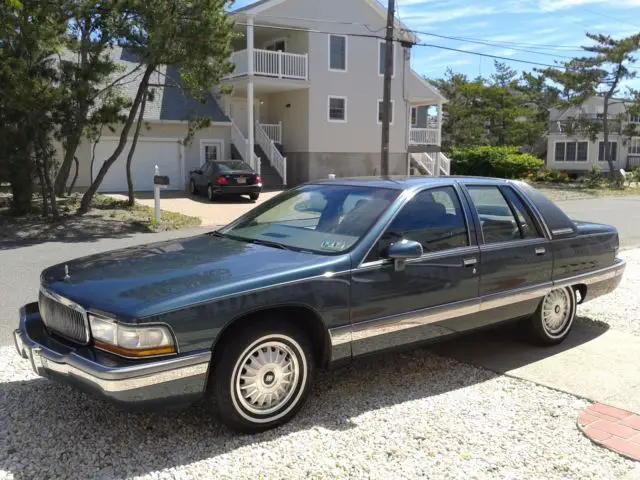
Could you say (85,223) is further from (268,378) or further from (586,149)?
(586,149)

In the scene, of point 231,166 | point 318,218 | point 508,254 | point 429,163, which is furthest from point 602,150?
point 318,218

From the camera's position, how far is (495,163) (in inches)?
1390

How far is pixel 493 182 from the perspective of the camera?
5.24 m

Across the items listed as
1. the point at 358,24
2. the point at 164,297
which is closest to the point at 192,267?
the point at 164,297

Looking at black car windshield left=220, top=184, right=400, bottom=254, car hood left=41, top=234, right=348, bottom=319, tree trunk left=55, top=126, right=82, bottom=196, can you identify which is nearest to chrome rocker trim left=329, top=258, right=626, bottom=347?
car hood left=41, top=234, right=348, bottom=319

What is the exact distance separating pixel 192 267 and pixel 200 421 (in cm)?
99

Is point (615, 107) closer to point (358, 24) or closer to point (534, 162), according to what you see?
point (534, 162)

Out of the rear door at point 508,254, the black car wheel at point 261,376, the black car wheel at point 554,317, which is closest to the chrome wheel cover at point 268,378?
the black car wheel at point 261,376

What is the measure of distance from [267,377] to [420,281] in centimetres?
131

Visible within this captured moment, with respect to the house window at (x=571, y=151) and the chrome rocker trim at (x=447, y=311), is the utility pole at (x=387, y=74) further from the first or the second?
the house window at (x=571, y=151)

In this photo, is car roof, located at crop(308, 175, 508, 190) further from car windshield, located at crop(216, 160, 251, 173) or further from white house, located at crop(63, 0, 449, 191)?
white house, located at crop(63, 0, 449, 191)

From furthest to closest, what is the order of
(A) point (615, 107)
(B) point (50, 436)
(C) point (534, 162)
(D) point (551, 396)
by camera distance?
1. (A) point (615, 107)
2. (C) point (534, 162)
3. (D) point (551, 396)
4. (B) point (50, 436)

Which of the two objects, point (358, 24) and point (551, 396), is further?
point (358, 24)

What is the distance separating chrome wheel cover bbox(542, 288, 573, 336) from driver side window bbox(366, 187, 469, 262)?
1247 millimetres
